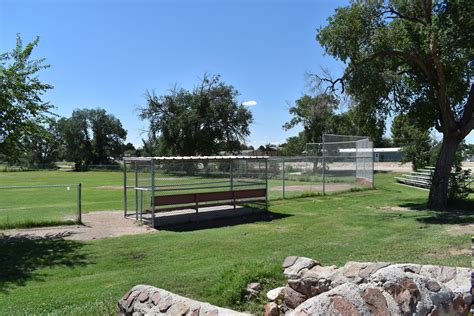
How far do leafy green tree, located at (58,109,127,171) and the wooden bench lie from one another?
72.5 metres

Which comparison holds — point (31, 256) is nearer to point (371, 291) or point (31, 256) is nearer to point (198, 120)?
point (371, 291)

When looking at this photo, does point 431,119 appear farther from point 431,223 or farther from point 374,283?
point 374,283

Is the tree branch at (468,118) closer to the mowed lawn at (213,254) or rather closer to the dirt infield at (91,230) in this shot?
the mowed lawn at (213,254)

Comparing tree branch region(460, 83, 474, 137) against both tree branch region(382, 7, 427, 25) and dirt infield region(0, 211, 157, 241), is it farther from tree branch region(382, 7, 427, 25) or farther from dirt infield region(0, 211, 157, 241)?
dirt infield region(0, 211, 157, 241)

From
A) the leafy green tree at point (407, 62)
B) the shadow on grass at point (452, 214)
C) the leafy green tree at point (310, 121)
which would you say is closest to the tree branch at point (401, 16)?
the leafy green tree at point (407, 62)

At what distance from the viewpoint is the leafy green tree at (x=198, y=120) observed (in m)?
53.6

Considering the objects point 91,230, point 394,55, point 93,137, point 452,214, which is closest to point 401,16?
point 394,55

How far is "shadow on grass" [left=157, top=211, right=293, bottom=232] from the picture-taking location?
14.1 m

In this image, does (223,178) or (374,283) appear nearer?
(374,283)

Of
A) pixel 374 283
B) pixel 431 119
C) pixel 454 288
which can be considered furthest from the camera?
pixel 431 119

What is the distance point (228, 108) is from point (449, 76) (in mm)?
38832

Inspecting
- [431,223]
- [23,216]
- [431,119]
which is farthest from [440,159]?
[23,216]

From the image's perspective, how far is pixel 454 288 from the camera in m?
4.99

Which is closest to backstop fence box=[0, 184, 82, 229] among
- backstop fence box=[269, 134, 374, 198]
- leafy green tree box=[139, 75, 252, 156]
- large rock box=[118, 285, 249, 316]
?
large rock box=[118, 285, 249, 316]
